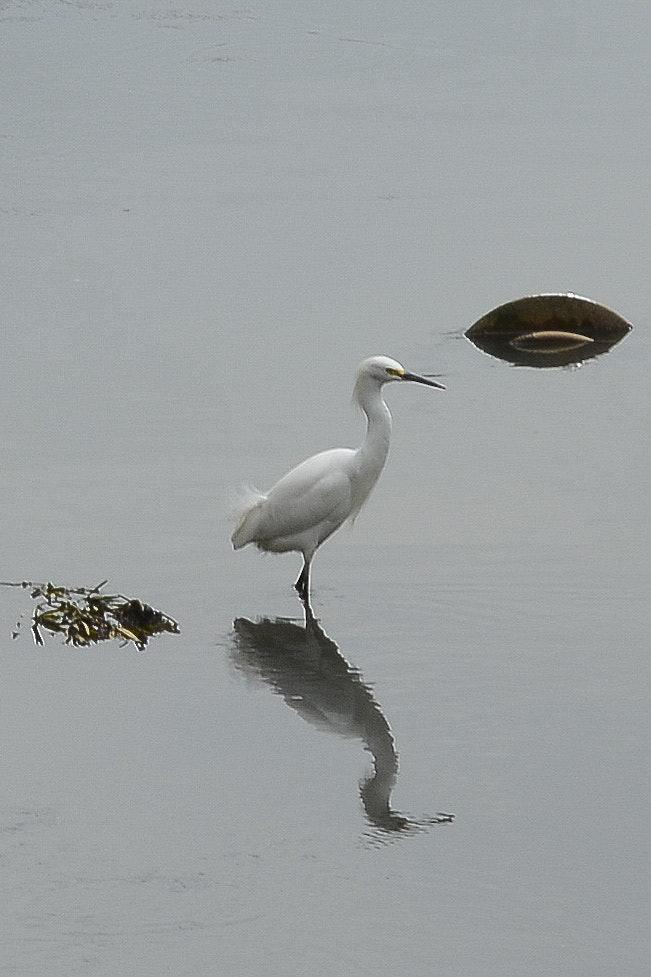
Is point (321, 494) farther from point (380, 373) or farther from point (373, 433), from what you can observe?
point (380, 373)

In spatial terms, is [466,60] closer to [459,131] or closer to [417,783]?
[459,131]

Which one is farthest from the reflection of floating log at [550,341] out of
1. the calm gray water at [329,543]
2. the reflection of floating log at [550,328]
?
the calm gray water at [329,543]

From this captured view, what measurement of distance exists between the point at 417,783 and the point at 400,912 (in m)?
0.77

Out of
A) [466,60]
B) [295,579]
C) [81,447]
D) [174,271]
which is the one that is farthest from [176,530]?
[466,60]

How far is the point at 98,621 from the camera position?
6.17 m

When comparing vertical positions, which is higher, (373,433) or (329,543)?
(373,433)

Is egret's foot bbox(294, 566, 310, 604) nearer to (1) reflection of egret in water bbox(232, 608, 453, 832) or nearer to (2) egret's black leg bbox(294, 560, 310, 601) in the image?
(2) egret's black leg bbox(294, 560, 310, 601)

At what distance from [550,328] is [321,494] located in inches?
131

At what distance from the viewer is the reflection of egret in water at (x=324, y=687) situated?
5074 mm

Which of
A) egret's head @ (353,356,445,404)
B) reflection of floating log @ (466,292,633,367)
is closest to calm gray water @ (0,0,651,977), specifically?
reflection of floating log @ (466,292,633,367)

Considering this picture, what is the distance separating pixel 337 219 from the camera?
11.7m

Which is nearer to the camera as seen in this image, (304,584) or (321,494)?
(304,584)

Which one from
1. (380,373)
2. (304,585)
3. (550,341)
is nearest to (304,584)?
(304,585)

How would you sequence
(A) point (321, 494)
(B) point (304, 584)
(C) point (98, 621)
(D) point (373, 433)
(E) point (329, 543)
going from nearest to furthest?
(C) point (98, 621), (B) point (304, 584), (A) point (321, 494), (D) point (373, 433), (E) point (329, 543)
